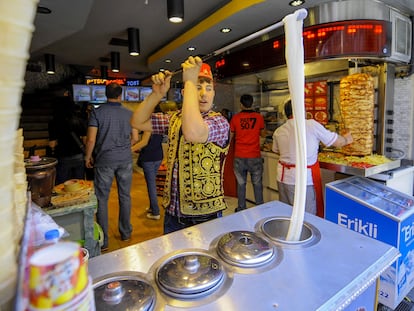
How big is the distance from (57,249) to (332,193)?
7.46 ft

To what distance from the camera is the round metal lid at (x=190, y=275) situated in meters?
0.69

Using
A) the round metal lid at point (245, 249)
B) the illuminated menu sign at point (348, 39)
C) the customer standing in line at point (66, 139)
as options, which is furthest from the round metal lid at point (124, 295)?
the customer standing in line at point (66, 139)

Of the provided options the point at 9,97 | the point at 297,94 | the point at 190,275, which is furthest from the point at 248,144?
the point at 9,97

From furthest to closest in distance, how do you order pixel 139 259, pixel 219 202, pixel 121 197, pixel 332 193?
pixel 121 197 < pixel 332 193 < pixel 219 202 < pixel 139 259

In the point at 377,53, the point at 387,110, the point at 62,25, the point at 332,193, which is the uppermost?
the point at 62,25

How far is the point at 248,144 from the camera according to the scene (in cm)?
346

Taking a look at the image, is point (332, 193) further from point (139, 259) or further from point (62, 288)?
point (62, 288)

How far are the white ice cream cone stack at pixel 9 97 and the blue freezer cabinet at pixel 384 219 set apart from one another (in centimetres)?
190

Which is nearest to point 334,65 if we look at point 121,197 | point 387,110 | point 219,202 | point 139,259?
point 387,110

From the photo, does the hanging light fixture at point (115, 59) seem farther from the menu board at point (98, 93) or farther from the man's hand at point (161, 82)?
the man's hand at point (161, 82)

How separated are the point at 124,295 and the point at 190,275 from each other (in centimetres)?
17

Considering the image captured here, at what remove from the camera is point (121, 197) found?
3043 millimetres

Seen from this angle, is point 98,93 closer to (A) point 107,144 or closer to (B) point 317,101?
(A) point 107,144

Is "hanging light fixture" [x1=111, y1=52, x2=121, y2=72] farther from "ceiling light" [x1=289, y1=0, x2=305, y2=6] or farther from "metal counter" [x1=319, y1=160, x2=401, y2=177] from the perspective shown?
"metal counter" [x1=319, y1=160, x2=401, y2=177]
